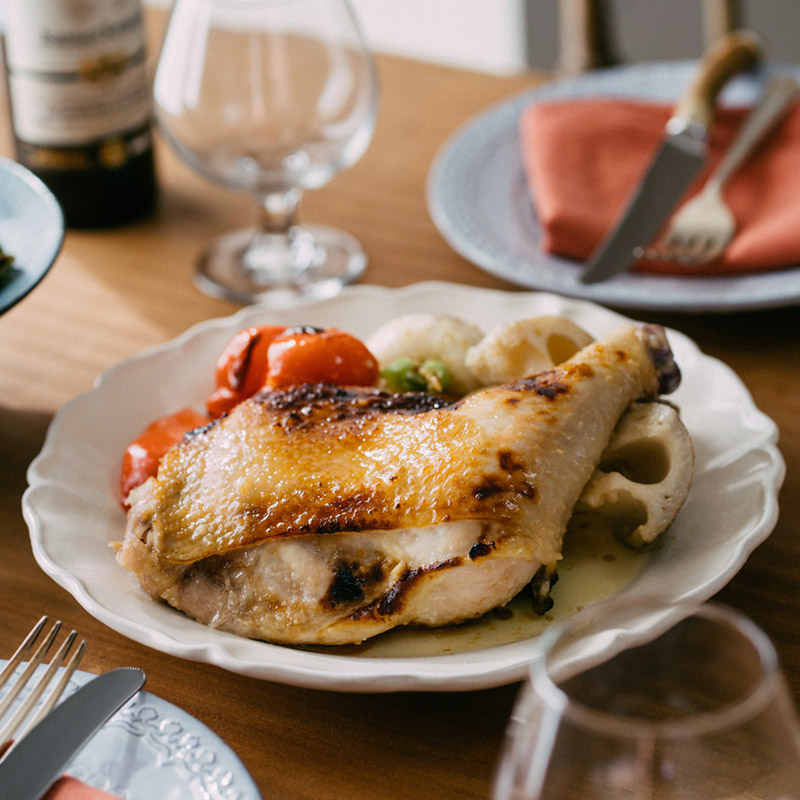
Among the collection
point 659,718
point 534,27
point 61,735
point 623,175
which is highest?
point 659,718

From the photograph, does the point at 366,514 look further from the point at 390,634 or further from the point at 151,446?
Result: the point at 151,446

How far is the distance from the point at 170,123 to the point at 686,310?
804 millimetres

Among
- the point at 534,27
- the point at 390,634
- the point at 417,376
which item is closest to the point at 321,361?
the point at 417,376

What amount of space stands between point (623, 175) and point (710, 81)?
0.31 m

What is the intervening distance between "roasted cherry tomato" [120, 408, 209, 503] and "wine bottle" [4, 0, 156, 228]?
26.6 inches

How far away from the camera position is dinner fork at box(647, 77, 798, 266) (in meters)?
1.47

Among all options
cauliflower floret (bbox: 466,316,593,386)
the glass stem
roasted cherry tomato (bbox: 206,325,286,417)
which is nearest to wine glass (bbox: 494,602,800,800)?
cauliflower floret (bbox: 466,316,593,386)

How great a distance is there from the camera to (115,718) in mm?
756

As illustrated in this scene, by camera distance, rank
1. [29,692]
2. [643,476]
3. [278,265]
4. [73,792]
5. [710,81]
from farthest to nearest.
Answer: [710,81] < [278,265] < [643,476] < [29,692] < [73,792]

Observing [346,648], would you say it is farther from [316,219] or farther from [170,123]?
[316,219]

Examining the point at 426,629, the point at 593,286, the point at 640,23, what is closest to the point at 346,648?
the point at 426,629

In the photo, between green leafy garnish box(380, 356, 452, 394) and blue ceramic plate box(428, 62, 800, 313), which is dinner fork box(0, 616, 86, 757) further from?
blue ceramic plate box(428, 62, 800, 313)

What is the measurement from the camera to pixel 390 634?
2.85 ft

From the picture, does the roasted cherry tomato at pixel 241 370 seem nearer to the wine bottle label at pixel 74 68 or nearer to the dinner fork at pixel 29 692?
the dinner fork at pixel 29 692
